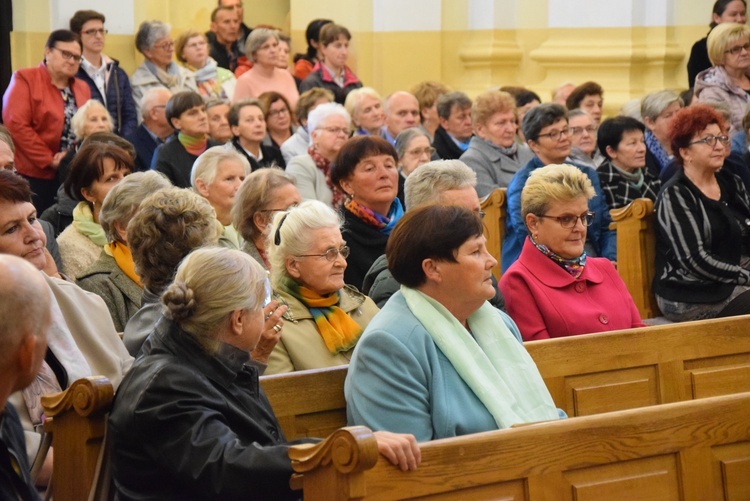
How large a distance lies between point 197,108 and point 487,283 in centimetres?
418

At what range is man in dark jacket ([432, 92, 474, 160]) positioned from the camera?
7945 mm

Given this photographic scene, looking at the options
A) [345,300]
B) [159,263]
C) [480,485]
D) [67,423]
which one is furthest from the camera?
[345,300]

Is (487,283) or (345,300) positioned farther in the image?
(345,300)

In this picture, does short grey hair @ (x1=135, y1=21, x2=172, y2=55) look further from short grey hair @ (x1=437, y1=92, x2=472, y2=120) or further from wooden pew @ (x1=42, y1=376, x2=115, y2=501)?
wooden pew @ (x1=42, y1=376, x2=115, y2=501)

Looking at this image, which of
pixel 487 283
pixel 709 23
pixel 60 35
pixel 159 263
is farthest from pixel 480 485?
pixel 709 23

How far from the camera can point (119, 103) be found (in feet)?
27.2

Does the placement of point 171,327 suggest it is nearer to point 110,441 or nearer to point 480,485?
point 110,441

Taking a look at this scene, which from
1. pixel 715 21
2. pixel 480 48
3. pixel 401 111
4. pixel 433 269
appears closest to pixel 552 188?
pixel 433 269

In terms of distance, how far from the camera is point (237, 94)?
30.0ft

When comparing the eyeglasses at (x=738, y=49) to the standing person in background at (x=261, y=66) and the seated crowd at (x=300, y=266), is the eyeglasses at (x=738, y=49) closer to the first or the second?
the seated crowd at (x=300, y=266)

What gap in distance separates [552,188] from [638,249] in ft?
4.53

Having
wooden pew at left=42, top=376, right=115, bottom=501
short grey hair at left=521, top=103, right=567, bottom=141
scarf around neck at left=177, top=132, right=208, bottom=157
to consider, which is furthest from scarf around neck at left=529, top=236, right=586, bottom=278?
scarf around neck at left=177, top=132, right=208, bottom=157

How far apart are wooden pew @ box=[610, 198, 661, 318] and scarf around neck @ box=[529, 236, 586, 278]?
51.1 inches

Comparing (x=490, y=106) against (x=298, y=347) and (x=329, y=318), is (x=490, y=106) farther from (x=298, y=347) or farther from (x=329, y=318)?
(x=298, y=347)
